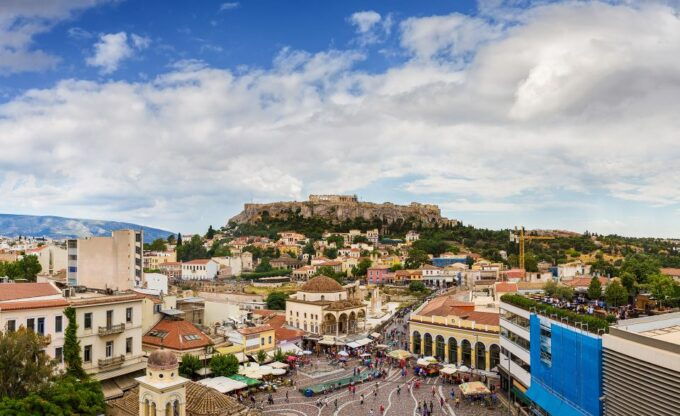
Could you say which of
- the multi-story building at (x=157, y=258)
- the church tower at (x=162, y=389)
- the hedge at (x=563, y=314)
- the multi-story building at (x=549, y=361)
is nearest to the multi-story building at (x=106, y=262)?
the church tower at (x=162, y=389)

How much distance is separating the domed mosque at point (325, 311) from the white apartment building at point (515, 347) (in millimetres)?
18460

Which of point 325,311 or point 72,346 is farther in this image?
point 325,311

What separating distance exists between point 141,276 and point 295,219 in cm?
11560

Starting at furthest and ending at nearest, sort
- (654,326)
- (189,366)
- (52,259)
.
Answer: (52,259)
(189,366)
(654,326)

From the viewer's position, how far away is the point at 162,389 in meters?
17.1

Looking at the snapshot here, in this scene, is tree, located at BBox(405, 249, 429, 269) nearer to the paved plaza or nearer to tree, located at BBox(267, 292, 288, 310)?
tree, located at BBox(267, 292, 288, 310)

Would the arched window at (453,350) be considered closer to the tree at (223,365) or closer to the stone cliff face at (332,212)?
the tree at (223,365)

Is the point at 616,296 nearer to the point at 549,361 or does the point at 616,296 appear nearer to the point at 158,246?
the point at 549,361

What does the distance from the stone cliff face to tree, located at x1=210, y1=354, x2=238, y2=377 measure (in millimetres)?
142453

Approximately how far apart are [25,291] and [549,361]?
78.5 ft

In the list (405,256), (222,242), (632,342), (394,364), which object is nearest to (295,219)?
(222,242)

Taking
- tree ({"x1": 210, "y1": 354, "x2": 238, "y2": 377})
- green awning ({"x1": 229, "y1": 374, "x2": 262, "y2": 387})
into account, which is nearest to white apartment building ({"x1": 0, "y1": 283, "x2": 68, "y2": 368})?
tree ({"x1": 210, "y1": 354, "x2": 238, "y2": 377})

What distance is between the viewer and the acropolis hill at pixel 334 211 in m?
181

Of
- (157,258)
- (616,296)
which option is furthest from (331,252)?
(616,296)
